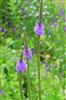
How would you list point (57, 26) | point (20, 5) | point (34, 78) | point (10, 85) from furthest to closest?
point (20, 5), point (57, 26), point (34, 78), point (10, 85)

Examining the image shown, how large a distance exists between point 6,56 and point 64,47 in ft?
1.67

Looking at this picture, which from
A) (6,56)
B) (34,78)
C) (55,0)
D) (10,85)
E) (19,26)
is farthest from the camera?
(55,0)

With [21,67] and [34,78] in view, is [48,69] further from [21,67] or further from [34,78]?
[21,67]

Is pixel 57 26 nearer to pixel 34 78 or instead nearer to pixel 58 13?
pixel 58 13

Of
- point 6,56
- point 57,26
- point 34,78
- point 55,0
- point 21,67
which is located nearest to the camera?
point 21,67

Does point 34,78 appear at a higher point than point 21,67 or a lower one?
lower

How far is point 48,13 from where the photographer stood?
3.94m

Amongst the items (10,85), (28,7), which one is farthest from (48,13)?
(10,85)

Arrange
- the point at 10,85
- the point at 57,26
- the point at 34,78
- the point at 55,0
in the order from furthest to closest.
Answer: the point at 55,0
the point at 57,26
the point at 34,78
the point at 10,85

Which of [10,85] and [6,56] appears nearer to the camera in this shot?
[10,85]

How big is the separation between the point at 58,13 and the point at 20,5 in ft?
1.53

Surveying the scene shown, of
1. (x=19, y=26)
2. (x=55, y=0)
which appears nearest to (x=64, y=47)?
(x=19, y=26)

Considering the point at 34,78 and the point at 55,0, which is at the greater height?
the point at 55,0

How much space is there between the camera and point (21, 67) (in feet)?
5.22
